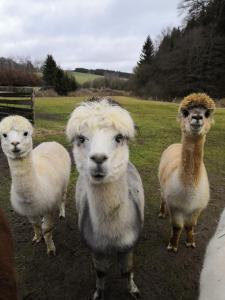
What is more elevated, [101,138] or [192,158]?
[101,138]

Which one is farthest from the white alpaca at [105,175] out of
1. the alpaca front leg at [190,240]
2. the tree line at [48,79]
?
the tree line at [48,79]

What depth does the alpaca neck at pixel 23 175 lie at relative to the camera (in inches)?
144

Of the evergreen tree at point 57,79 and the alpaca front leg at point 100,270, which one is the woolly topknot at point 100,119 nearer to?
the alpaca front leg at point 100,270

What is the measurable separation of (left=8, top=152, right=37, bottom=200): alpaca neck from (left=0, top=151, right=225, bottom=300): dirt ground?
3.29 feet

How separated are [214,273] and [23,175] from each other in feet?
7.62

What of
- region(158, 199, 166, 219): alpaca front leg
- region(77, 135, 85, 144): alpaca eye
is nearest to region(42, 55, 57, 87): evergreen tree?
region(158, 199, 166, 219): alpaca front leg

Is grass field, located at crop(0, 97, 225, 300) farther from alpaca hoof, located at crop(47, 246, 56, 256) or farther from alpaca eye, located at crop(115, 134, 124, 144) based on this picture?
alpaca eye, located at crop(115, 134, 124, 144)

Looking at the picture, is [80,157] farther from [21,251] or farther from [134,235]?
[21,251]

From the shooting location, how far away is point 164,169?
477 cm

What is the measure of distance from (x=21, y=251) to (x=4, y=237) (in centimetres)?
182

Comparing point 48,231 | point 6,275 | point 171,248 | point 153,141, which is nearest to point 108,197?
point 6,275

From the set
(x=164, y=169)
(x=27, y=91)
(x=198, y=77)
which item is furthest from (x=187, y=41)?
(x=164, y=169)

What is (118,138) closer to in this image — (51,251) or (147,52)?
(51,251)

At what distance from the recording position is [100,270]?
3244 mm
